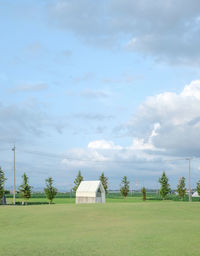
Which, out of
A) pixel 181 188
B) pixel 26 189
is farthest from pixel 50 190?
pixel 181 188

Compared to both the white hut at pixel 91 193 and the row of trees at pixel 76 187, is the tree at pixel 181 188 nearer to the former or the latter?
the row of trees at pixel 76 187

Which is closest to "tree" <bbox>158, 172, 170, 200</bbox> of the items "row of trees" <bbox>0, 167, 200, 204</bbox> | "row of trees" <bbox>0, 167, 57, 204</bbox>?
"row of trees" <bbox>0, 167, 200, 204</bbox>

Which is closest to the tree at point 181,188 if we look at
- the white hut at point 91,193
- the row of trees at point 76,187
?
the row of trees at point 76,187

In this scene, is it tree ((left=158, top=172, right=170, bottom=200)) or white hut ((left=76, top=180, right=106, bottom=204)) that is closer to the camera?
white hut ((left=76, top=180, right=106, bottom=204))

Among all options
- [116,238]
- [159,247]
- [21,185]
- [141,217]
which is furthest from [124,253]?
[21,185]

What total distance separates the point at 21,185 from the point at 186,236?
5615 cm

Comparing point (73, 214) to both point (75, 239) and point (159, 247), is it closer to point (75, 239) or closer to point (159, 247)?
point (75, 239)

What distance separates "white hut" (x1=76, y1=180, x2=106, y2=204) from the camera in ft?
233

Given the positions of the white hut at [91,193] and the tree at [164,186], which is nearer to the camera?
the white hut at [91,193]

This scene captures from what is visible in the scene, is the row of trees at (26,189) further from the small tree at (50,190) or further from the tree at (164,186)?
the tree at (164,186)

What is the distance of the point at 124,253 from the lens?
54.9ft

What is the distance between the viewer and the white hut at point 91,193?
70875 millimetres

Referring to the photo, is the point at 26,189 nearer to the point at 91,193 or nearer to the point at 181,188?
the point at 91,193

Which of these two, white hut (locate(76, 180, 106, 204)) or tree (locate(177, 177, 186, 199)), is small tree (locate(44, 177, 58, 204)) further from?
tree (locate(177, 177, 186, 199))
